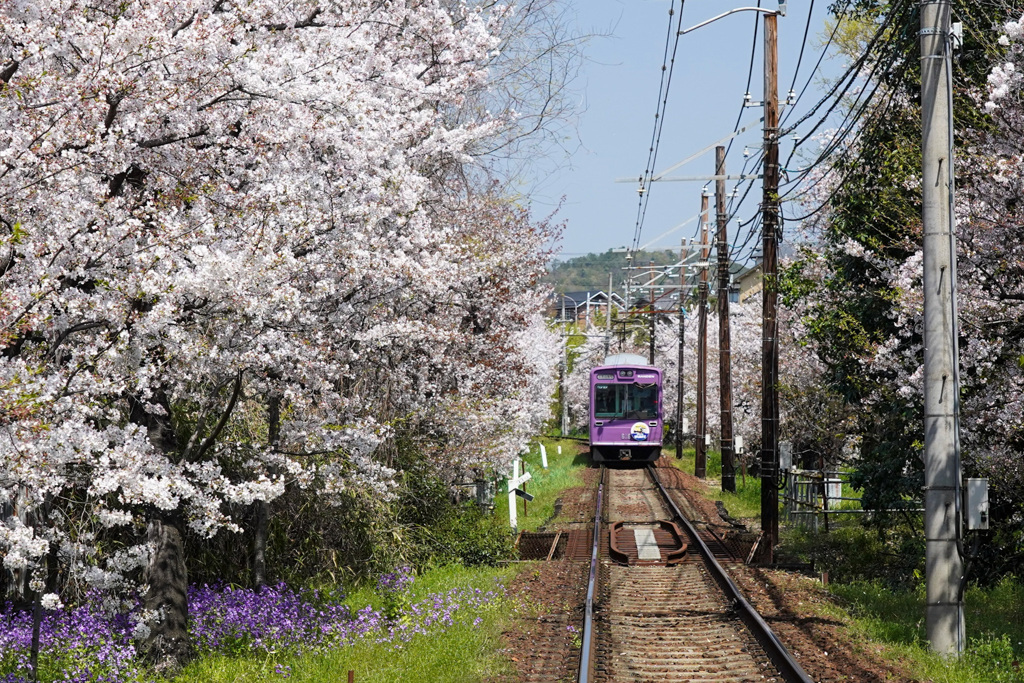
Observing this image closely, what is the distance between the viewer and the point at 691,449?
5809 cm

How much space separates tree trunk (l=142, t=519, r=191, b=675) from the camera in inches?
377

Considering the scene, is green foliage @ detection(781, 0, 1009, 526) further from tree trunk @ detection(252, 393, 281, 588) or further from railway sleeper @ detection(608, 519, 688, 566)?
tree trunk @ detection(252, 393, 281, 588)

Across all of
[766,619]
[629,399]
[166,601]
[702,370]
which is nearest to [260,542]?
[166,601]

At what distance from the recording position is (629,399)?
3416 cm

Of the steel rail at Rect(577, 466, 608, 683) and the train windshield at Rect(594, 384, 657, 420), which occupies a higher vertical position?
the train windshield at Rect(594, 384, 657, 420)

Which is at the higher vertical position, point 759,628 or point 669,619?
point 759,628

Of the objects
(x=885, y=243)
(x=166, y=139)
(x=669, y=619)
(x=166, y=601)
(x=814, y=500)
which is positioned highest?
(x=885, y=243)

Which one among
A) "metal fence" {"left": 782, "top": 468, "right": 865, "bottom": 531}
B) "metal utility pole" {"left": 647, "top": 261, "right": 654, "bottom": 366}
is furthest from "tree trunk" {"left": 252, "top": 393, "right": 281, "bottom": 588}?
"metal utility pole" {"left": 647, "top": 261, "right": 654, "bottom": 366}

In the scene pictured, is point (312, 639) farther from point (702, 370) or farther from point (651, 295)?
point (651, 295)

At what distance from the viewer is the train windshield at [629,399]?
3400cm

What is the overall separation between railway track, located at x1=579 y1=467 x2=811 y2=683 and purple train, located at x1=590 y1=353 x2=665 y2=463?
532 inches

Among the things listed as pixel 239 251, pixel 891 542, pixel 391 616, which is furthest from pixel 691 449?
pixel 239 251

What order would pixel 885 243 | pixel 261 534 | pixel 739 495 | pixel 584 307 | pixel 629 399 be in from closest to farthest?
1. pixel 261 534
2. pixel 885 243
3. pixel 739 495
4. pixel 629 399
5. pixel 584 307

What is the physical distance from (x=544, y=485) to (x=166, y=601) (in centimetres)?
2235
